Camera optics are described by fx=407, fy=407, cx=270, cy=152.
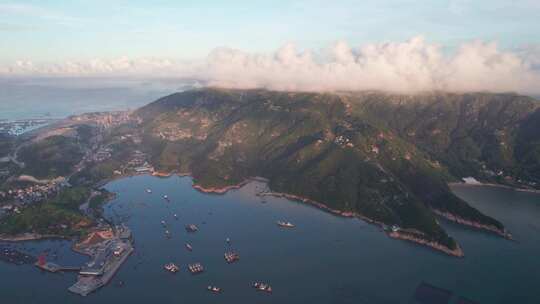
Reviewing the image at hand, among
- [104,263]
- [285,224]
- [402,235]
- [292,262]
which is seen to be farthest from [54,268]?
[402,235]

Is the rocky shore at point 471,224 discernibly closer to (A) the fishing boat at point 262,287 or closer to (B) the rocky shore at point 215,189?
(A) the fishing boat at point 262,287

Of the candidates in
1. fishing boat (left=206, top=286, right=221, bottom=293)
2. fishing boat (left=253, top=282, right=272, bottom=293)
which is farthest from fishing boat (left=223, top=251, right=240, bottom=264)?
fishing boat (left=253, top=282, right=272, bottom=293)

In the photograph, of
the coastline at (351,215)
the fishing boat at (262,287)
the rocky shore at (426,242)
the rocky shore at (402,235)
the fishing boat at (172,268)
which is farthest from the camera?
the coastline at (351,215)

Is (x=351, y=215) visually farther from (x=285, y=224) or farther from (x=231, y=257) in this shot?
(x=231, y=257)

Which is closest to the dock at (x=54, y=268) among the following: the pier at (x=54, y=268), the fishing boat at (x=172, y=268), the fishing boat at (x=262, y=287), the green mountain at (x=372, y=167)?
the pier at (x=54, y=268)

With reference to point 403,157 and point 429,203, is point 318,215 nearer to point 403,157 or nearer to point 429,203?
point 429,203

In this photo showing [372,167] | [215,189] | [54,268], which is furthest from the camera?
[215,189]

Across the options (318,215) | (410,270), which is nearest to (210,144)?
(318,215)

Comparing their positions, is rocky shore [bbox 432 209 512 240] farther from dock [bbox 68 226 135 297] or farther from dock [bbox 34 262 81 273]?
dock [bbox 34 262 81 273]
